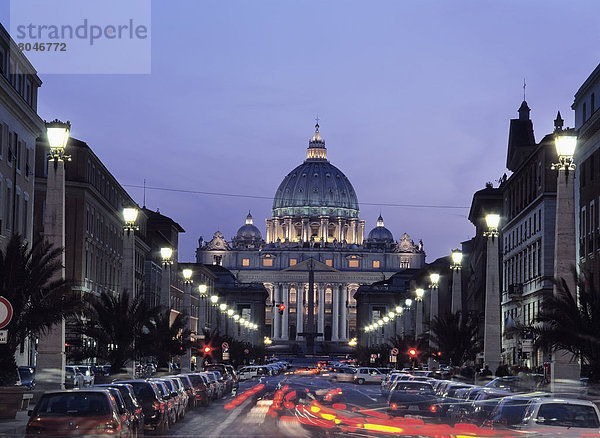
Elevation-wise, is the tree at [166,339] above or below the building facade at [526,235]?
below

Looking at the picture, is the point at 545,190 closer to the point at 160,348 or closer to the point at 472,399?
the point at 160,348

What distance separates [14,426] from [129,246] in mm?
23256

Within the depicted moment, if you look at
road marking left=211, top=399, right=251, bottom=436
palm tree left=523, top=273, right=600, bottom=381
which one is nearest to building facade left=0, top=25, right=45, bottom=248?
road marking left=211, top=399, right=251, bottom=436

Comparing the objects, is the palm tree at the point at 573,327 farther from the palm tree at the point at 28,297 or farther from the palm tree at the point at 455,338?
the palm tree at the point at 455,338

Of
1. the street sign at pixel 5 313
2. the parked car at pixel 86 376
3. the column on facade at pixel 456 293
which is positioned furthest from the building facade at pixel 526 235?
the street sign at pixel 5 313

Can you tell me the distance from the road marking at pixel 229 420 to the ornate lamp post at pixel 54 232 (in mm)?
5229

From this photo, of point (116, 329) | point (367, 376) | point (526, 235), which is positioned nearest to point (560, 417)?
point (116, 329)

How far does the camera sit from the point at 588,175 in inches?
2475

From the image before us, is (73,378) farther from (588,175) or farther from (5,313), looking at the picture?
(5,313)

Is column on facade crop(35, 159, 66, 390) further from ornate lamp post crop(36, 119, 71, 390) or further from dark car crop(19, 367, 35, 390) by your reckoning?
dark car crop(19, 367, 35, 390)

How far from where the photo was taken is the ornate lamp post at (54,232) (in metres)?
36.5

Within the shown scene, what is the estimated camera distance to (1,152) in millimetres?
52844

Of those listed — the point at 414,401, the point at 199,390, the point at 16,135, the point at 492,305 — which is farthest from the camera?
the point at 16,135

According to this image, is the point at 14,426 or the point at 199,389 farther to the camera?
the point at 199,389
